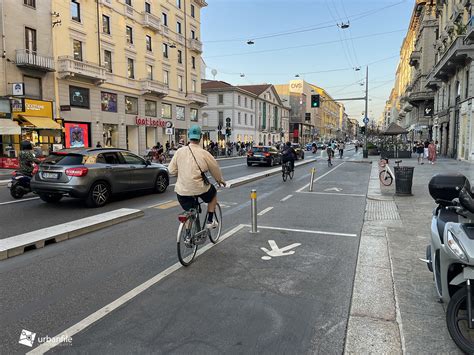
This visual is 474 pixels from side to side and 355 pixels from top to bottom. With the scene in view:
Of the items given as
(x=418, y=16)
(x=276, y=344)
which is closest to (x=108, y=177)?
(x=276, y=344)

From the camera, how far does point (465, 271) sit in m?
2.90

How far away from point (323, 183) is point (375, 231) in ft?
28.1

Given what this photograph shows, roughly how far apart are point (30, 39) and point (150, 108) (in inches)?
588

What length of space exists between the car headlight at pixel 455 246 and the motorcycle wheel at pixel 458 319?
11.3 inches

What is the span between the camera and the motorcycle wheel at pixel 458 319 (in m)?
2.91

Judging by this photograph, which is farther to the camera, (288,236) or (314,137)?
(314,137)

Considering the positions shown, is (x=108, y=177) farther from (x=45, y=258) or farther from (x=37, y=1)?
(x=37, y=1)

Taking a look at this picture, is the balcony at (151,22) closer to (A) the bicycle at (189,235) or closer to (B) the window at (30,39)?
(B) the window at (30,39)

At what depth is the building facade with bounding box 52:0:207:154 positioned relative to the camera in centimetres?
2895

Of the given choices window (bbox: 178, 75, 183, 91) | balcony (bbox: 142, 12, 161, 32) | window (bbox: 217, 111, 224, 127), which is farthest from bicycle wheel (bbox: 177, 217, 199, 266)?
window (bbox: 217, 111, 224, 127)

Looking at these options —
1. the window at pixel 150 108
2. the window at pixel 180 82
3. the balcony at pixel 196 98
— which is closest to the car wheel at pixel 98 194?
the window at pixel 150 108

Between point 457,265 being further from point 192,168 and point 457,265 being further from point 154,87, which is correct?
point 154,87

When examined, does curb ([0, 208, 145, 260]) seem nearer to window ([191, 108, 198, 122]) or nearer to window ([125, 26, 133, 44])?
window ([125, 26, 133, 44])

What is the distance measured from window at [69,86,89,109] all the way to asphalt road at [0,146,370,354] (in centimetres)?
2522
